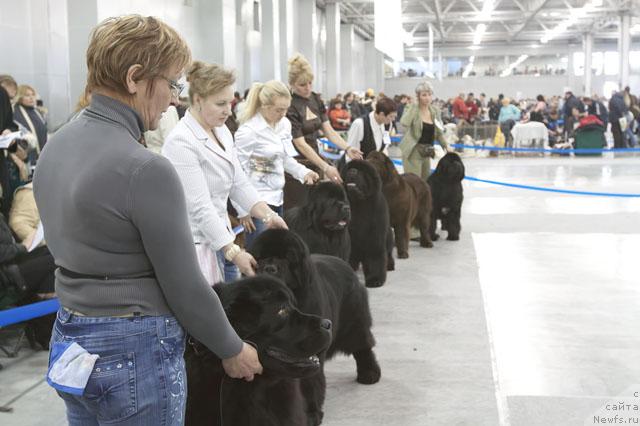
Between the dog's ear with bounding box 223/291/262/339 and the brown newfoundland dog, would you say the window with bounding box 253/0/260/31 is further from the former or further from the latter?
the dog's ear with bounding box 223/291/262/339

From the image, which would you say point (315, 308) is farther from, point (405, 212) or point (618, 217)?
point (618, 217)

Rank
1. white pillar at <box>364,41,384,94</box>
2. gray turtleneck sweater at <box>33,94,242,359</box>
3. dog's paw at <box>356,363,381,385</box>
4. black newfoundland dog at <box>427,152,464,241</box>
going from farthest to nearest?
white pillar at <box>364,41,384,94</box> → black newfoundland dog at <box>427,152,464,241</box> → dog's paw at <box>356,363,381,385</box> → gray turtleneck sweater at <box>33,94,242,359</box>

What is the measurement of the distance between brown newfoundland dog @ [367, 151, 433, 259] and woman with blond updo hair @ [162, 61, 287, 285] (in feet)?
12.9

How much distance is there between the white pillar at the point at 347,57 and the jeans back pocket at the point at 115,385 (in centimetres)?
3806

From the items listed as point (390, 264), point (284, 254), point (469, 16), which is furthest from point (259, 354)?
point (469, 16)

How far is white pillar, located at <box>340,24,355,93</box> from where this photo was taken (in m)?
39.7

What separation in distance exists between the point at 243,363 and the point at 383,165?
233 inches

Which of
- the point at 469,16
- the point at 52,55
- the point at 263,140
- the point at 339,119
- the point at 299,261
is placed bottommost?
the point at 299,261

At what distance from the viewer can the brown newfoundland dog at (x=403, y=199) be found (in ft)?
25.6

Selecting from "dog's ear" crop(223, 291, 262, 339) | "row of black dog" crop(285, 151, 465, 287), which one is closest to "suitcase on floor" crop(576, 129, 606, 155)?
"row of black dog" crop(285, 151, 465, 287)

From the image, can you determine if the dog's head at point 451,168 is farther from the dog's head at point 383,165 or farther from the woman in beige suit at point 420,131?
the dog's head at point 383,165

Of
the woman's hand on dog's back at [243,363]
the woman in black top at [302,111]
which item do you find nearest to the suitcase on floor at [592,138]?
the woman in black top at [302,111]

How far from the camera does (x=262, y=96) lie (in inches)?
204

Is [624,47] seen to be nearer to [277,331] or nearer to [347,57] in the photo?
[347,57]
